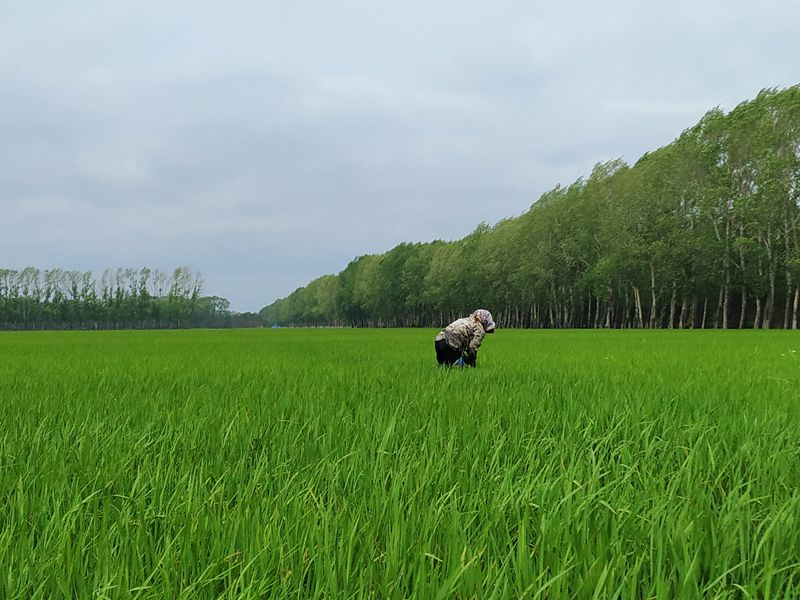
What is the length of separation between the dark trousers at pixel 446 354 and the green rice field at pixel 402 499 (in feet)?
10.5

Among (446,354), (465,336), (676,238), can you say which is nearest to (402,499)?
(465,336)

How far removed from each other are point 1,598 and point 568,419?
3.39 metres

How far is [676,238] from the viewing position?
42.6 meters

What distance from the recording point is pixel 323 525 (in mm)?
1672

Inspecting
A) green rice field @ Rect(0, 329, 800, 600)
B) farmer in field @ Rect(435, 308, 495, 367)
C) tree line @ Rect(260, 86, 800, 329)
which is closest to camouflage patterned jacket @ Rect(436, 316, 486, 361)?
farmer in field @ Rect(435, 308, 495, 367)

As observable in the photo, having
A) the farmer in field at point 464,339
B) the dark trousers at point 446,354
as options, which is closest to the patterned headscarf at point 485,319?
the farmer in field at point 464,339

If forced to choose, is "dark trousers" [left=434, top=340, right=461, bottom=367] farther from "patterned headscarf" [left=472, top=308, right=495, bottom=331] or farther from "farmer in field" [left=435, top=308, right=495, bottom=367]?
"patterned headscarf" [left=472, top=308, right=495, bottom=331]

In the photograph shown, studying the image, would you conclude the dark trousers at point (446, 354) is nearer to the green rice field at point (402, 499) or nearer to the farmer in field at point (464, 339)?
the farmer in field at point (464, 339)

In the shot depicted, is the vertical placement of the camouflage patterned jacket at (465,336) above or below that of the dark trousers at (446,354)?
above

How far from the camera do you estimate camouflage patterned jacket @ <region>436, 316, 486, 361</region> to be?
305 inches

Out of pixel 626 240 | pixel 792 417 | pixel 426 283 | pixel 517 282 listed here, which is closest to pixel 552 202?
pixel 517 282

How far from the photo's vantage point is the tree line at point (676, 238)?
37.1 meters

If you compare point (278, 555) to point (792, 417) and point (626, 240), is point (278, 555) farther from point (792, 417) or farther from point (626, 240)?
point (626, 240)

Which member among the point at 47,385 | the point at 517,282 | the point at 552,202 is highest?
the point at 552,202
